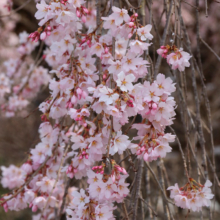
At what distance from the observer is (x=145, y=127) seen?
3.11ft

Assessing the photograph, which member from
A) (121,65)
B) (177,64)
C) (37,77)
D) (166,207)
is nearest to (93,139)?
(121,65)

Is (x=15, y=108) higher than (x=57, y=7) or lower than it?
higher

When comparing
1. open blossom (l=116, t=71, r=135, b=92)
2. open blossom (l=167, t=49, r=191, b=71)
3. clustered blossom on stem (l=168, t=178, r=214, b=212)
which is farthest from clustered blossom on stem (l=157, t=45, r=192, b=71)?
clustered blossom on stem (l=168, t=178, r=214, b=212)

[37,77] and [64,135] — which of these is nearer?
[64,135]

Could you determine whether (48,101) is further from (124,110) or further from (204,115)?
(204,115)

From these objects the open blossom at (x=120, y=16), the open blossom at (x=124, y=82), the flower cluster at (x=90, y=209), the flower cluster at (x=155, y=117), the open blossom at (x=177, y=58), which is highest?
the open blossom at (x=120, y=16)

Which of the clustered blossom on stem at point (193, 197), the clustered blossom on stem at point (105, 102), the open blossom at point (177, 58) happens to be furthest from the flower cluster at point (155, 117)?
the clustered blossom on stem at point (193, 197)

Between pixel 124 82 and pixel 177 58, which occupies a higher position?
pixel 177 58

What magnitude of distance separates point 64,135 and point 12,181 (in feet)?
3.39

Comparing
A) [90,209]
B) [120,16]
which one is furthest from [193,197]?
[120,16]

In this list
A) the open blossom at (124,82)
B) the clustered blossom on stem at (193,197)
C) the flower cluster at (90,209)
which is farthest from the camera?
the clustered blossom on stem at (193,197)

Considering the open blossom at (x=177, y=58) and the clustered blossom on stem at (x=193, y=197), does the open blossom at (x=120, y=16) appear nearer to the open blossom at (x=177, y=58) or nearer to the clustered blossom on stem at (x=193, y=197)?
the open blossom at (x=177, y=58)

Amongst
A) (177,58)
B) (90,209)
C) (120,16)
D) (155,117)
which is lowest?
(90,209)

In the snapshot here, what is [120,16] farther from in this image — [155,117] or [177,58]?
[155,117]
